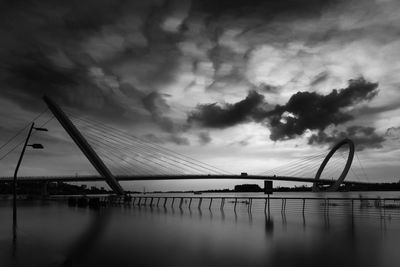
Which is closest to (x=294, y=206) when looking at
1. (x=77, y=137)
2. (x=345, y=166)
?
(x=77, y=137)

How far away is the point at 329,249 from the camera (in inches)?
457

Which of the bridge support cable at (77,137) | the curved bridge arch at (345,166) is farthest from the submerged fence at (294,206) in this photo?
the curved bridge arch at (345,166)

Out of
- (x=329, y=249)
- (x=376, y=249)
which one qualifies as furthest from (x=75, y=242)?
(x=376, y=249)

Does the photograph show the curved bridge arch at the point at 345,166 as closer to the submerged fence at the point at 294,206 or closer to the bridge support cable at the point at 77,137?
the submerged fence at the point at 294,206

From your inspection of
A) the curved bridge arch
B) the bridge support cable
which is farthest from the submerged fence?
the curved bridge arch

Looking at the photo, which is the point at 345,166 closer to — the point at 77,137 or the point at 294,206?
the point at 294,206

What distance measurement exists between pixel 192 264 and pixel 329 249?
4791mm

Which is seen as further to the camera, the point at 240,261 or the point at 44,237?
the point at 44,237

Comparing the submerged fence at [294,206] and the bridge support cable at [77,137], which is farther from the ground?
the bridge support cable at [77,137]

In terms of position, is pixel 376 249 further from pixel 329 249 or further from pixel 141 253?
pixel 141 253

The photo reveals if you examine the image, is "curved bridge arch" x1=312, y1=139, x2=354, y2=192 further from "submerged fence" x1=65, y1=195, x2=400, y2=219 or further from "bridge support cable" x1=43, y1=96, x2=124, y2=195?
"bridge support cable" x1=43, y1=96, x2=124, y2=195

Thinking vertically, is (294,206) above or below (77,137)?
below

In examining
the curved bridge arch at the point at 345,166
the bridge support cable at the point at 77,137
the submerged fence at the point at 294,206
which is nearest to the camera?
the submerged fence at the point at 294,206

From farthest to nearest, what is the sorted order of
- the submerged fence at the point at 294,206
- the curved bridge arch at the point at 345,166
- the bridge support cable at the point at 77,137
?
the curved bridge arch at the point at 345,166 → the bridge support cable at the point at 77,137 → the submerged fence at the point at 294,206
